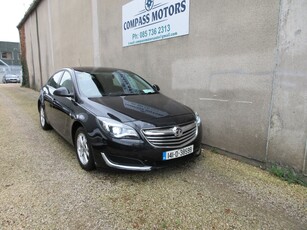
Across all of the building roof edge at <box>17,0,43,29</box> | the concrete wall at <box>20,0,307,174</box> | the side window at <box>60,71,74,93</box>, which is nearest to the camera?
the concrete wall at <box>20,0,307,174</box>

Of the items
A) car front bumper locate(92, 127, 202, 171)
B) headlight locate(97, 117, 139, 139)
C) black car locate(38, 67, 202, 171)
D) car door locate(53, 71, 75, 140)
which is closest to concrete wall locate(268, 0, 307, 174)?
black car locate(38, 67, 202, 171)

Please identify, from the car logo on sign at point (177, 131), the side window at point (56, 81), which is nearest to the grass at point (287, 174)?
the car logo on sign at point (177, 131)

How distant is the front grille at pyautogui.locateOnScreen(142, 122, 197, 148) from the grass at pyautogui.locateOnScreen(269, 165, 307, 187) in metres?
→ 1.31

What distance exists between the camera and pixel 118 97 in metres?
3.79

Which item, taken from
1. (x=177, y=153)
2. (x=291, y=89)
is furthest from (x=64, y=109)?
(x=291, y=89)

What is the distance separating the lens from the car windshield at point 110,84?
12.8 feet

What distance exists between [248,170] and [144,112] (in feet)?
6.07

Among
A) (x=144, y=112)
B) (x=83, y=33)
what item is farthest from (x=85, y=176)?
(x=83, y=33)

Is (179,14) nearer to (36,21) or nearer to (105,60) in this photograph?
(105,60)

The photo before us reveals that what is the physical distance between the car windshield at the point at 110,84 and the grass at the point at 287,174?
7.68ft

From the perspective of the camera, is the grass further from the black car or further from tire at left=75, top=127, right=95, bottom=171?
tire at left=75, top=127, right=95, bottom=171

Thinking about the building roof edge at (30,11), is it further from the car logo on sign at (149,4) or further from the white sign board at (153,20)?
the car logo on sign at (149,4)

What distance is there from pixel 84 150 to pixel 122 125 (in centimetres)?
86

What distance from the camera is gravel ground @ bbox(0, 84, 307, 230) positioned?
2.45 meters
